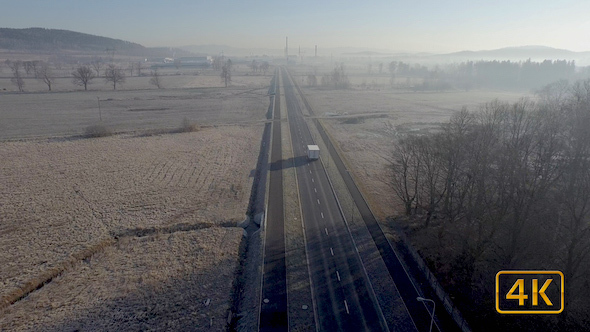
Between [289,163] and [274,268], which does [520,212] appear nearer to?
[274,268]

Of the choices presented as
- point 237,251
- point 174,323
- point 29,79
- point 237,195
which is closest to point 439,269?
point 237,251

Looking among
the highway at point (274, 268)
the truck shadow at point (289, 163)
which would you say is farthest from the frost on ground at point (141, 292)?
the truck shadow at point (289, 163)

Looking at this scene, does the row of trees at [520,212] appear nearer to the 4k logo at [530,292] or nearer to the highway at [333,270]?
the 4k logo at [530,292]

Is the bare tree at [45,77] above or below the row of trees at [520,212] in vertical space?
above

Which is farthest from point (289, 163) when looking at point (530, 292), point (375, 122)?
point (375, 122)

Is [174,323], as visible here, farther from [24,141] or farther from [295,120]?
[295,120]

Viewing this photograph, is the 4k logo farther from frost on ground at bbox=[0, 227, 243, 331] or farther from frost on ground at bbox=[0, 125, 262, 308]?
frost on ground at bbox=[0, 125, 262, 308]
